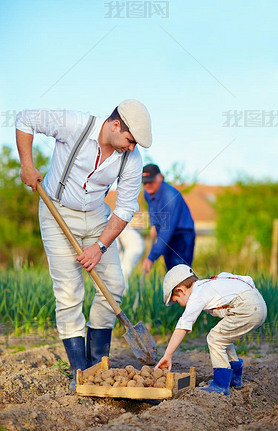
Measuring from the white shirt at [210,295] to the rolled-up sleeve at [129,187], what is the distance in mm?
644

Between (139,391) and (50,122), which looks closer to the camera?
(139,391)

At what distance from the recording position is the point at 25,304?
4922 mm

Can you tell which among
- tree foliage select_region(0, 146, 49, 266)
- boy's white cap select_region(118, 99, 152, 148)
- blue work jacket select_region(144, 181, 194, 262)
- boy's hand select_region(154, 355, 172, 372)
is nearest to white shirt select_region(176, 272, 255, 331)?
boy's hand select_region(154, 355, 172, 372)

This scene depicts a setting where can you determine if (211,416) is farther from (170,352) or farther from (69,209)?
(69,209)

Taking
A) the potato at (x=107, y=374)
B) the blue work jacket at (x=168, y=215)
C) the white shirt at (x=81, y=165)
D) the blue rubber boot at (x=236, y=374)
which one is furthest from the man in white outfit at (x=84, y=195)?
the blue work jacket at (x=168, y=215)

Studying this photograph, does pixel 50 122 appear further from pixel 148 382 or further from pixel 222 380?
pixel 222 380

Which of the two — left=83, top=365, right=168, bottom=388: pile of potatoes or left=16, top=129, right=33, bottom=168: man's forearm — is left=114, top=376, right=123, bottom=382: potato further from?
left=16, top=129, right=33, bottom=168: man's forearm

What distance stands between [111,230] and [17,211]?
28.7ft

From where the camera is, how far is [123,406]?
9.63 ft

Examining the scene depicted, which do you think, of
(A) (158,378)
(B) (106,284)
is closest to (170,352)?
(A) (158,378)

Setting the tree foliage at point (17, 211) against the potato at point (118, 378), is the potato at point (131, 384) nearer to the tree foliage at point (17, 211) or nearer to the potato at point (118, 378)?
the potato at point (118, 378)

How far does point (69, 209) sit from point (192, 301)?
964mm

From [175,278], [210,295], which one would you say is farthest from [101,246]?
[210,295]

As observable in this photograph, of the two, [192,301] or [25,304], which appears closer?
[192,301]
